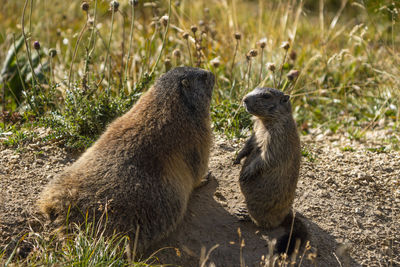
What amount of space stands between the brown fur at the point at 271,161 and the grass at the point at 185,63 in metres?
1.10

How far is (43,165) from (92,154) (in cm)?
108

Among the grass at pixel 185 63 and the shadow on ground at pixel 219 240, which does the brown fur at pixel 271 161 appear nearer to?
the shadow on ground at pixel 219 240

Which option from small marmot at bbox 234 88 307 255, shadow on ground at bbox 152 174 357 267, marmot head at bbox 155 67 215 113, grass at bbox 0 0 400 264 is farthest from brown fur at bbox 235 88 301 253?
grass at bbox 0 0 400 264

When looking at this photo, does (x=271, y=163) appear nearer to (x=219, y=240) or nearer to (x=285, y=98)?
(x=285, y=98)

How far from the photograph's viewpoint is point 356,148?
245 inches

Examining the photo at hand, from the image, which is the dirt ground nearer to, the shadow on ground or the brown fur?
the shadow on ground

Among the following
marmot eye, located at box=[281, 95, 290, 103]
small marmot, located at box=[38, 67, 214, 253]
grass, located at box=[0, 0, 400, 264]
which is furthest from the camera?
grass, located at box=[0, 0, 400, 264]

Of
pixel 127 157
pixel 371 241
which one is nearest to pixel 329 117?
pixel 371 241

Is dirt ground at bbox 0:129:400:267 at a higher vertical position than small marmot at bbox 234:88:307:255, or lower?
lower

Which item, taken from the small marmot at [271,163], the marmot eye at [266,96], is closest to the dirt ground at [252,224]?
the small marmot at [271,163]

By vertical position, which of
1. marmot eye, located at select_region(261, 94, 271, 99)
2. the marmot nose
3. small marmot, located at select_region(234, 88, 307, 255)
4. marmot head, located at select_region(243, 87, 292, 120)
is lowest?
small marmot, located at select_region(234, 88, 307, 255)

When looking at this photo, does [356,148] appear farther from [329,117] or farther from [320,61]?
[320,61]

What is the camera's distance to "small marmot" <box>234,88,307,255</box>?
4371mm

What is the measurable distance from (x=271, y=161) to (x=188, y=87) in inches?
42.2
